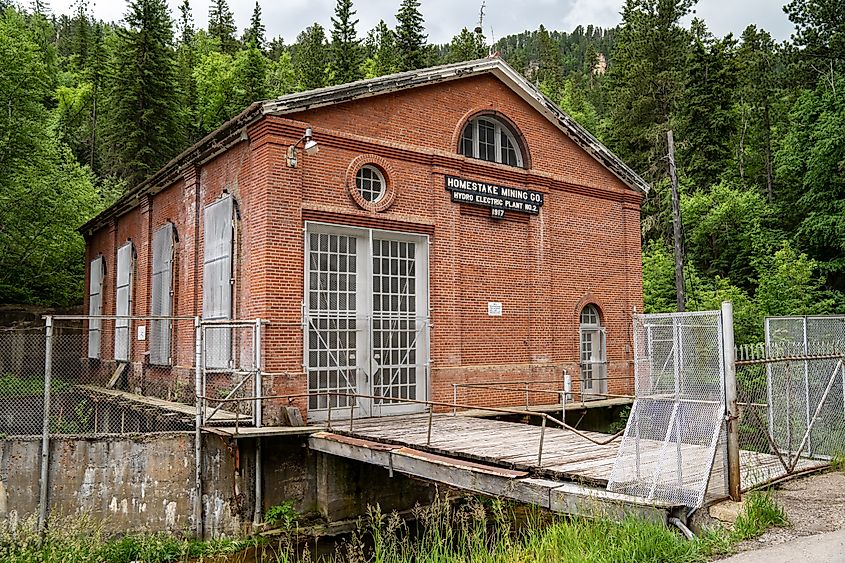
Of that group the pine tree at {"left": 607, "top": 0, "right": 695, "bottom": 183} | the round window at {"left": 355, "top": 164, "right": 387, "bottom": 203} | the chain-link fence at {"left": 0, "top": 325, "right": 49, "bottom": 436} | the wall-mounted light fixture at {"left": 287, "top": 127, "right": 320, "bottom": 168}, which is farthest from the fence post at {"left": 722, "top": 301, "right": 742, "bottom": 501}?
the pine tree at {"left": 607, "top": 0, "right": 695, "bottom": 183}

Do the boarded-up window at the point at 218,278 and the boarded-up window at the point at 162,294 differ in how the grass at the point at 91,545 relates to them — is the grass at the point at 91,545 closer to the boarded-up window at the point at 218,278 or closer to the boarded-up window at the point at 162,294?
the boarded-up window at the point at 218,278

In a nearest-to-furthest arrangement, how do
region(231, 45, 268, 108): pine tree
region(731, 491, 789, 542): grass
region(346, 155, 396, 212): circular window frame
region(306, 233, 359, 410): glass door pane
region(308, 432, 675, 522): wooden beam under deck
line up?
region(731, 491, 789, 542): grass → region(308, 432, 675, 522): wooden beam under deck → region(306, 233, 359, 410): glass door pane → region(346, 155, 396, 212): circular window frame → region(231, 45, 268, 108): pine tree

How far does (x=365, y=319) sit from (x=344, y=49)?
3620 cm

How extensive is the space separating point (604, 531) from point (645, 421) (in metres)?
1.40

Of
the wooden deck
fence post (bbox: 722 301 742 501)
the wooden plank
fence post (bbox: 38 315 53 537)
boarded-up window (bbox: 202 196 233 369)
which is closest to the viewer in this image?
the wooden plank

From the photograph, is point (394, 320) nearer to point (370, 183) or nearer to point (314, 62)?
point (370, 183)

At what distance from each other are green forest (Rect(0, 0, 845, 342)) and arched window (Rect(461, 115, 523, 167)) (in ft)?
11.6

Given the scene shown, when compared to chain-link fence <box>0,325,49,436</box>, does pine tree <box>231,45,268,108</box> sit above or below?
above

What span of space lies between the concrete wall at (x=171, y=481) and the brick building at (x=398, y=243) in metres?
1.20

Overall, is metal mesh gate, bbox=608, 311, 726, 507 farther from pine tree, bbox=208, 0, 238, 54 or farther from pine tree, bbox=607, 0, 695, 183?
pine tree, bbox=208, 0, 238, 54

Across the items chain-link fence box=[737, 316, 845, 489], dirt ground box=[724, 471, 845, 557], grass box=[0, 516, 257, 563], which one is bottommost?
grass box=[0, 516, 257, 563]

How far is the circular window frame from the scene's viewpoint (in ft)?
43.0

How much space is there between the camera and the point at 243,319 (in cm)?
1247

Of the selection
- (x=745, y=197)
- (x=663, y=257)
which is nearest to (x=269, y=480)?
(x=663, y=257)
